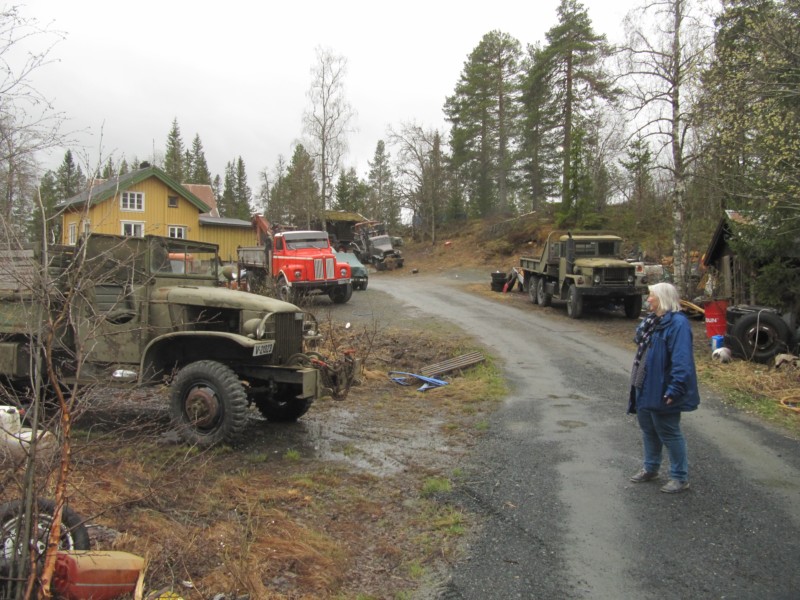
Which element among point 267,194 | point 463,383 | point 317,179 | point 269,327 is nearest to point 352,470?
point 269,327

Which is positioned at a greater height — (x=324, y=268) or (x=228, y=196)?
(x=228, y=196)

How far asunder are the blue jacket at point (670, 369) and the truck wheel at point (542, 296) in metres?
14.1

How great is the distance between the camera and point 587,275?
53.1 ft

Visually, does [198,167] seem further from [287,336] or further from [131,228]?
[287,336]

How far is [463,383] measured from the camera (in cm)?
Answer: 928

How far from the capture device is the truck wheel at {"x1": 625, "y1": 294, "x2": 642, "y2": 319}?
16.4 m

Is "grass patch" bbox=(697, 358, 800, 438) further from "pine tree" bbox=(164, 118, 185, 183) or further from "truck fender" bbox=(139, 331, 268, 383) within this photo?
"pine tree" bbox=(164, 118, 185, 183)

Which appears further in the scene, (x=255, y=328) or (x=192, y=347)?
(x=192, y=347)

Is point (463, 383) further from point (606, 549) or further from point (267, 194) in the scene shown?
point (267, 194)

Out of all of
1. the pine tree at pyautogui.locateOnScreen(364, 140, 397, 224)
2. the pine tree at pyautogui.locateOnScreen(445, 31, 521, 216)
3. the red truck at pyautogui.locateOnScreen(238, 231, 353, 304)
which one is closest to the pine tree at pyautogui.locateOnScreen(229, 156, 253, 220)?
the pine tree at pyautogui.locateOnScreen(364, 140, 397, 224)

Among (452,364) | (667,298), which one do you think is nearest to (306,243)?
(452,364)

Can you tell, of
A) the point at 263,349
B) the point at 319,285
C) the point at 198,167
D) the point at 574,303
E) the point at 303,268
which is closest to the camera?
the point at 263,349

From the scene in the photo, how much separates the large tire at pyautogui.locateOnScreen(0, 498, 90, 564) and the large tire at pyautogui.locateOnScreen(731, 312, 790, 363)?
35.8ft

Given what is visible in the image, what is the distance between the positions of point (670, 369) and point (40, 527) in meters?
4.17
